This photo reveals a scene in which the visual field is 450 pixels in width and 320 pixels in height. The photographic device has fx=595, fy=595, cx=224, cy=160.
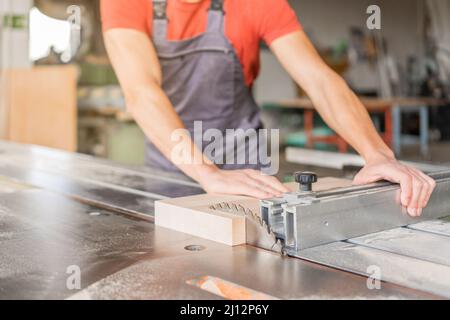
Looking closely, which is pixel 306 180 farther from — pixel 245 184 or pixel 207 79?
pixel 207 79

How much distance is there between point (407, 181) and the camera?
1072mm

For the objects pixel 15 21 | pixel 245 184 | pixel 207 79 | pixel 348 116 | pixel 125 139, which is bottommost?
pixel 125 139

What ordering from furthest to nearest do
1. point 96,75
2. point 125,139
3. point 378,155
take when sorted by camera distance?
point 96,75
point 125,139
point 378,155

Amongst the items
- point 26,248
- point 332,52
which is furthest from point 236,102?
point 332,52

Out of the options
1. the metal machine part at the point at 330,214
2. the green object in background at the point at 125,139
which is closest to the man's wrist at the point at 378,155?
the metal machine part at the point at 330,214

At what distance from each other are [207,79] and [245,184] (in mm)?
812

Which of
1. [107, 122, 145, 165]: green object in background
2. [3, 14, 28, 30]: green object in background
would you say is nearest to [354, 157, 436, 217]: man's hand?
[3, 14, 28, 30]: green object in background

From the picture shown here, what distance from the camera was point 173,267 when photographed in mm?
803

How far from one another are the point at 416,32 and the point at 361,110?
26.8 feet

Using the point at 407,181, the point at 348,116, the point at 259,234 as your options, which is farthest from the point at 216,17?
the point at 259,234

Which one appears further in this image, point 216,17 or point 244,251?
point 216,17
